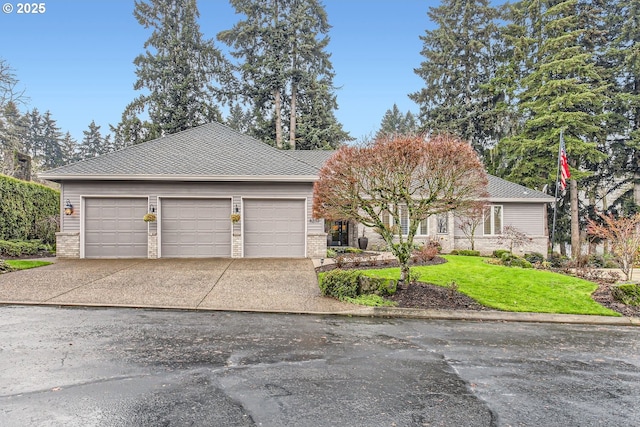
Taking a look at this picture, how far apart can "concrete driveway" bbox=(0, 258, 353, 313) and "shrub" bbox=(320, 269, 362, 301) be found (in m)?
0.19

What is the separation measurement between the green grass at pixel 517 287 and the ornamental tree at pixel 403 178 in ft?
5.64

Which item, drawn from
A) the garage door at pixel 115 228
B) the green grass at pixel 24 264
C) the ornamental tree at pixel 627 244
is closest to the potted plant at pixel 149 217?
the garage door at pixel 115 228

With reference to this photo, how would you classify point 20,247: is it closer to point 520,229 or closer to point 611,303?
point 611,303

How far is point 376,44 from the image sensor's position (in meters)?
28.1

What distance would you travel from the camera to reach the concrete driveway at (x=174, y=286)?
275 inches

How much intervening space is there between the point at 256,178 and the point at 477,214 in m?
7.45

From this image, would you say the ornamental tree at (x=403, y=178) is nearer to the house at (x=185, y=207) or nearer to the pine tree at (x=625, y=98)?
the house at (x=185, y=207)

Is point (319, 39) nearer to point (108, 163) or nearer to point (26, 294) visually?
point (108, 163)

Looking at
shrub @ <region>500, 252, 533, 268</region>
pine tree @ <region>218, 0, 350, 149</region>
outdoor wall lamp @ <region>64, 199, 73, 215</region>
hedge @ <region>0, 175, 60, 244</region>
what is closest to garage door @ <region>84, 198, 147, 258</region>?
outdoor wall lamp @ <region>64, 199, 73, 215</region>

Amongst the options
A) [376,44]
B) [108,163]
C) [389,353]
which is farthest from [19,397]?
[376,44]

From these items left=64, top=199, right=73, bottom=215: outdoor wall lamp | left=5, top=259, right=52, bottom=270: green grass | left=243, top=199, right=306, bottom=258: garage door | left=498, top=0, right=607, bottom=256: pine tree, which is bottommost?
left=5, top=259, right=52, bottom=270: green grass

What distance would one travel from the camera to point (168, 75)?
1112 inches

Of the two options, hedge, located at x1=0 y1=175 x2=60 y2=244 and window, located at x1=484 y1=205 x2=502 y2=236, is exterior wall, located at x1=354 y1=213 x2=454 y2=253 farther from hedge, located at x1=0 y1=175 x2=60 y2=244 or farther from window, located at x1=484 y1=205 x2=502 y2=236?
hedge, located at x1=0 y1=175 x2=60 y2=244

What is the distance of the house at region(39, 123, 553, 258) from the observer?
12.8 m
